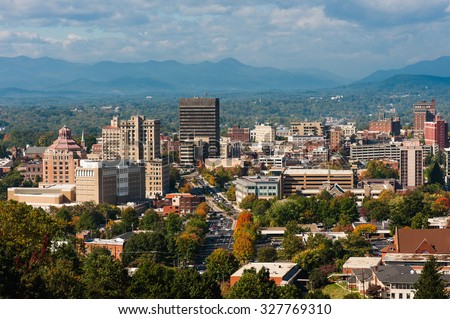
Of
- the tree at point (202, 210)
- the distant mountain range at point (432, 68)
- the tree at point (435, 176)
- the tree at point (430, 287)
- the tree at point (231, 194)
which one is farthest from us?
the distant mountain range at point (432, 68)

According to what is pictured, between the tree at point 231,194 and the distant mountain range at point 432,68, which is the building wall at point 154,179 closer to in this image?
the tree at point 231,194

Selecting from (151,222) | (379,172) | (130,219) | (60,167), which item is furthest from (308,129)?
(151,222)

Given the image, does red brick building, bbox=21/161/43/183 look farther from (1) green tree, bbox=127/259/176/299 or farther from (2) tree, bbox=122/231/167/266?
(1) green tree, bbox=127/259/176/299

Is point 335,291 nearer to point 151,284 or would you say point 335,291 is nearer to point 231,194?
point 151,284

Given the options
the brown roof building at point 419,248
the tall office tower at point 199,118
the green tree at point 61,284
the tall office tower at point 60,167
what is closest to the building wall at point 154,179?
the tall office tower at point 60,167

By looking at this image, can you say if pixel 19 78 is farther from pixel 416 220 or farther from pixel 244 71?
pixel 416 220

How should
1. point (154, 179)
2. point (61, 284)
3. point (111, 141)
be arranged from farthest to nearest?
point (111, 141) < point (154, 179) < point (61, 284)

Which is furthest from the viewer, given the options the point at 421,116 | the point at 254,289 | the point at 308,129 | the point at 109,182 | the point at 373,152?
the point at 421,116
